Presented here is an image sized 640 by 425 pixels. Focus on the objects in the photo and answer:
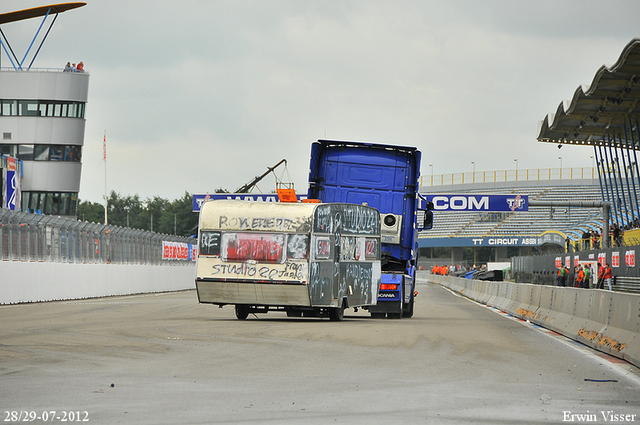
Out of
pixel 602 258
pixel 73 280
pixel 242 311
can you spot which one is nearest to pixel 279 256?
pixel 242 311

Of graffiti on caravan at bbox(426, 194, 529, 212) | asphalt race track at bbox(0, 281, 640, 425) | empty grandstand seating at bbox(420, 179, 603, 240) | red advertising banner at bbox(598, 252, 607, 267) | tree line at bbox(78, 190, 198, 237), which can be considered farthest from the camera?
Result: tree line at bbox(78, 190, 198, 237)

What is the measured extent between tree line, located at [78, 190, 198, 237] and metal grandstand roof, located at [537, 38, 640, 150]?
10400 cm

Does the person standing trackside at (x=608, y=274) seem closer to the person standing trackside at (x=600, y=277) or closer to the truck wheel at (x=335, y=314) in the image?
the person standing trackside at (x=600, y=277)

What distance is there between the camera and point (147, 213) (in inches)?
7077

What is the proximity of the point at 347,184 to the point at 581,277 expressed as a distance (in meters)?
19.2

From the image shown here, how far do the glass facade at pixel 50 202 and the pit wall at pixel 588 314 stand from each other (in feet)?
172

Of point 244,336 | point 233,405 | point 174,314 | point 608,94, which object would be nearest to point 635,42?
point 608,94

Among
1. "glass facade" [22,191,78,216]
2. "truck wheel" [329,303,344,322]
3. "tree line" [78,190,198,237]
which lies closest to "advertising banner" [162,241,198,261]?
"glass facade" [22,191,78,216]

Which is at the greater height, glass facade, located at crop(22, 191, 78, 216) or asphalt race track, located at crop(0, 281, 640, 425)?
glass facade, located at crop(22, 191, 78, 216)

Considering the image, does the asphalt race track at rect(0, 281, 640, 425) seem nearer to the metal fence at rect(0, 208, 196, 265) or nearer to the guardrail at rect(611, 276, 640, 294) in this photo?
the metal fence at rect(0, 208, 196, 265)

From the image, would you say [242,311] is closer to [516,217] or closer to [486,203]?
[486,203]

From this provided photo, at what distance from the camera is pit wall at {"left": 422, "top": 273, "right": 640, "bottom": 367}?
1212 centimetres

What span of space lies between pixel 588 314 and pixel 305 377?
7469 millimetres

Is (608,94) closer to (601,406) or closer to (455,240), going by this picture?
(601,406)
